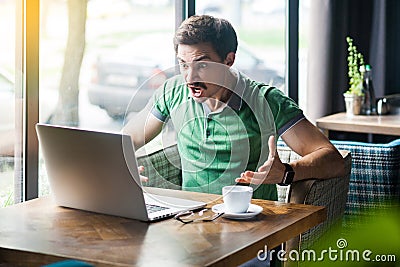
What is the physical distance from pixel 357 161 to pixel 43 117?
129cm

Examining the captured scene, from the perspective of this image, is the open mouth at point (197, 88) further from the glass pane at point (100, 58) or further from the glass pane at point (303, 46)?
the glass pane at point (303, 46)

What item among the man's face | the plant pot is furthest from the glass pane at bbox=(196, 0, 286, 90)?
the man's face

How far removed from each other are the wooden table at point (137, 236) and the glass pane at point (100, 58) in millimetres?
689

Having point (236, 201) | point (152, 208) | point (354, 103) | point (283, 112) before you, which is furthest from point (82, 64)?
point (354, 103)

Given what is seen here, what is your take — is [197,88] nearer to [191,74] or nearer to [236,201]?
[191,74]

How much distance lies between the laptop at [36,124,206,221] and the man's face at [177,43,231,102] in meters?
0.45

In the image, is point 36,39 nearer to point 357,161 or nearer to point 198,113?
point 198,113

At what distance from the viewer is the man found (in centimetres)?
266

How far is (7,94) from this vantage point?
2.79 meters

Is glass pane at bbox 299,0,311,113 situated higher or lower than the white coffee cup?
higher

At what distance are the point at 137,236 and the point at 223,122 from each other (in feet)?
2.81

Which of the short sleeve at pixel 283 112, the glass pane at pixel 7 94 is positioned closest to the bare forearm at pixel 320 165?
the short sleeve at pixel 283 112

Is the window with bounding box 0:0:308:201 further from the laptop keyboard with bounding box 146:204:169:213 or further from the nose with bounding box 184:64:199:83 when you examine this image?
the laptop keyboard with bounding box 146:204:169:213

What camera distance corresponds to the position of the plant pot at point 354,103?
14.3 ft
